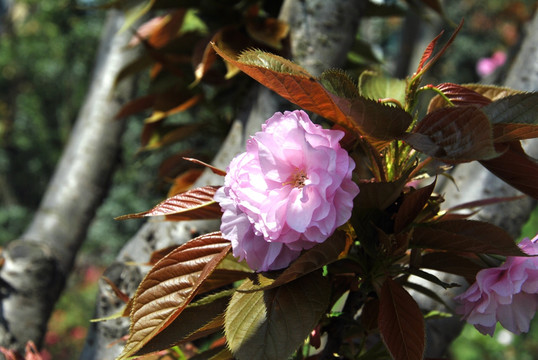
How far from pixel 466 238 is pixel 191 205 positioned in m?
0.35

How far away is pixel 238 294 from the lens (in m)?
0.64

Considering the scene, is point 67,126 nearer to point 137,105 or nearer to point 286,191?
point 137,105

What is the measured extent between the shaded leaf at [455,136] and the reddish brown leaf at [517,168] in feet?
0.32

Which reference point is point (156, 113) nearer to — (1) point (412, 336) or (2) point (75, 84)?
(1) point (412, 336)

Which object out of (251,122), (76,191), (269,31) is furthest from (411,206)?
(76,191)

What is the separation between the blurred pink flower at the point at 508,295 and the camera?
62 centimetres

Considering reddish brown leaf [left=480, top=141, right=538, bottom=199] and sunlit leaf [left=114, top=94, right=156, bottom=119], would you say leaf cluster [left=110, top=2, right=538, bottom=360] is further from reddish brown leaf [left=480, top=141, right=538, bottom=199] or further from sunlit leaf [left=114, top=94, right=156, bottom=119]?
sunlit leaf [left=114, top=94, right=156, bottom=119]

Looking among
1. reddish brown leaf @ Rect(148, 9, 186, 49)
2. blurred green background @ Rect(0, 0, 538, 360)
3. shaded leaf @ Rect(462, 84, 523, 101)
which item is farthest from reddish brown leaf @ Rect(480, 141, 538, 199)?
blurred green background @ Rect(0, 0, 538, 360)

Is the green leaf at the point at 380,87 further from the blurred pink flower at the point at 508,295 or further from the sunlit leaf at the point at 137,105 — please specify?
the sunlit leaf at the point at 137,105

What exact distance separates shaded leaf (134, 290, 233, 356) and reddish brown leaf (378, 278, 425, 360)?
0.65 ft

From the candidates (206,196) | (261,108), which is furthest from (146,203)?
(206,196)

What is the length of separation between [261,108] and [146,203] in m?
3.45

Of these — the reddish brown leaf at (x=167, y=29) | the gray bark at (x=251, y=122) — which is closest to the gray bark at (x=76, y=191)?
the reddish brown leaf at (x=167, y=29)

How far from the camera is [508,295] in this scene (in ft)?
2.01
